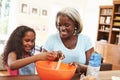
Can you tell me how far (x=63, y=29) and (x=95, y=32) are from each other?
5405mm

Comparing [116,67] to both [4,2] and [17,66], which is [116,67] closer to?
[4,2]

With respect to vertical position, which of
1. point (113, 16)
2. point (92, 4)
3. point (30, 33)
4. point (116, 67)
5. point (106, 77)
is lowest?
point (116, 67)

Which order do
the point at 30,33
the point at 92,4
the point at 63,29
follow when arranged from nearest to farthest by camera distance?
the point at 63,29, the point at 30,33, the point at 92,4

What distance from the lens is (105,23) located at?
21.3ft

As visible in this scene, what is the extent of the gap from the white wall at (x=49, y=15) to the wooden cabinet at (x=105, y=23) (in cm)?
19

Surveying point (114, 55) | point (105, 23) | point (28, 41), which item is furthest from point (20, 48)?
point (105, 23)

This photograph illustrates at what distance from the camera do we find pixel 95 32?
6.89 meters

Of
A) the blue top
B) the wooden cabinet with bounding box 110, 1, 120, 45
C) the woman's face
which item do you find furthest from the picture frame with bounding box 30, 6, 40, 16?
the woman's face

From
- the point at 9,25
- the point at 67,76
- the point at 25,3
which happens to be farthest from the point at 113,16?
the point at 67,76

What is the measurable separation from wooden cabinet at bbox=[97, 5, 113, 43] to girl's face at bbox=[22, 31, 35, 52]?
4764mm

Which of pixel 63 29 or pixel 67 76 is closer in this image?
pixel 67 76

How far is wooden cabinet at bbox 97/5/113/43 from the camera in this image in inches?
252

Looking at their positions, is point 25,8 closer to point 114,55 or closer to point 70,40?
point 114,55

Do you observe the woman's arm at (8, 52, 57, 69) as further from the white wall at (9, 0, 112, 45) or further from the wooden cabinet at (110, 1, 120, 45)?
the wooden cabinet at (110, 1, 120, 45)
